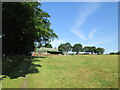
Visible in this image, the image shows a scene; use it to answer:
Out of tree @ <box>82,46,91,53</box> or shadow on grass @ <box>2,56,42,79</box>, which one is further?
tree @ <box>82,46,91,53</box>

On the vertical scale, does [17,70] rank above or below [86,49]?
above

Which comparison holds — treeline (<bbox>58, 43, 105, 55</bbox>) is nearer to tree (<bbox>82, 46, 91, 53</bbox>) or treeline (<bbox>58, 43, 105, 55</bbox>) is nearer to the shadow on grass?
tree (<bbox>82, 46, 91, 53</bbox>)

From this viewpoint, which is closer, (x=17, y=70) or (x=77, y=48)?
(x=17, y=70)

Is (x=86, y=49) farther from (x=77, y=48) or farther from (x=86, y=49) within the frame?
(x=77, y=48)

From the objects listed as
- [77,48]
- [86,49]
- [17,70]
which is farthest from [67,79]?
[86,49]

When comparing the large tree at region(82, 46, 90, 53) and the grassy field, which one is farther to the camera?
the large tree at region(82, 46, 90, 53)

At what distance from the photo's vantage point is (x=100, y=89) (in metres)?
5.34

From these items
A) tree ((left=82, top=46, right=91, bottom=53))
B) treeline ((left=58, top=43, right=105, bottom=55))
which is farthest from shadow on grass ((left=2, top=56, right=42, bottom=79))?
tree ((left=82, top=46, right=91, bottom=53))

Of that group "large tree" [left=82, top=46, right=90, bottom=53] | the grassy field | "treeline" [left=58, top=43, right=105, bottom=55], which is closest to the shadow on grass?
the grassy field

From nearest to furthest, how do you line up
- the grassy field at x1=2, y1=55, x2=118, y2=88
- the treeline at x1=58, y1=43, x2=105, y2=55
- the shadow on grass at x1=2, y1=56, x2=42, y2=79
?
1. the grassy field at x1=2, y1=55, x2=118, y2=88
2. the shadow on grass at x1=2, y1=56, x2=42, y2=79
3. the treeline at x1=58, y1=43, x2=105, y2=55

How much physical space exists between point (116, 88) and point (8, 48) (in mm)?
16211

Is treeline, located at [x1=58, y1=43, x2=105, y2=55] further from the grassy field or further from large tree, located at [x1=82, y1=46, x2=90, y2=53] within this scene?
the grassy field

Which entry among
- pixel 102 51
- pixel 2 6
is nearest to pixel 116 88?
pixel 2 6

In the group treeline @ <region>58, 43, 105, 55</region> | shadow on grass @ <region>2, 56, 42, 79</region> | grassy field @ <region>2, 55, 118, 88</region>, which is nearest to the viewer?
grassy field @ <region>2, 55, 118, 88</region>
